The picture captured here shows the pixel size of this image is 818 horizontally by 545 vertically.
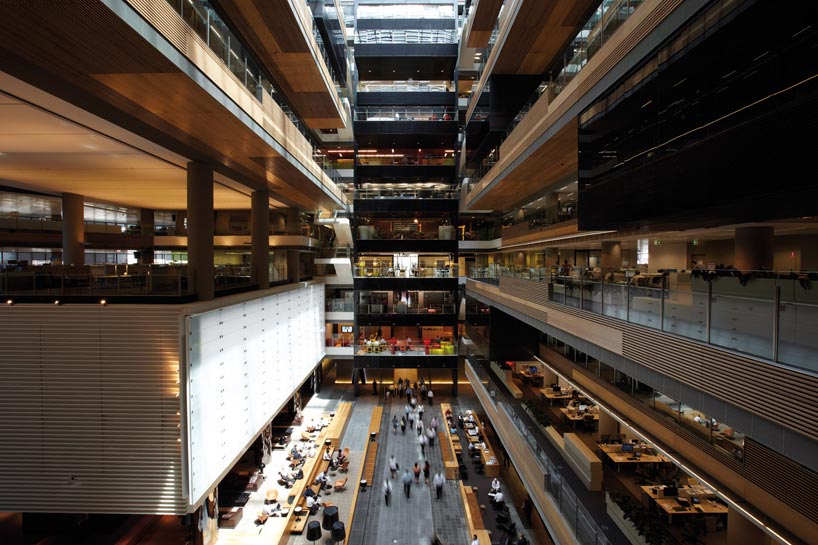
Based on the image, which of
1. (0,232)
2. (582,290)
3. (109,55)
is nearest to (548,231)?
(582,290)

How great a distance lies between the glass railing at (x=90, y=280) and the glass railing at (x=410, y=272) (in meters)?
15.4

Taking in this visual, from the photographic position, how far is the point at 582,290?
8.84 m

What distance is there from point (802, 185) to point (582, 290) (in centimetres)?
487

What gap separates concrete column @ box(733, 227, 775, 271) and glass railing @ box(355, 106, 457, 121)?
68.0 feet

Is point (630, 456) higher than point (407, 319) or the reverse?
the reverse

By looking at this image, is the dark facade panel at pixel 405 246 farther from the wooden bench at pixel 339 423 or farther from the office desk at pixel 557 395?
the office desk at pixel 557 395

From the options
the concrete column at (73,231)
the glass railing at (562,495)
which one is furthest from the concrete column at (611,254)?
the concrete column at (73,231)

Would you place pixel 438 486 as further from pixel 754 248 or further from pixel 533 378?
pixel 754 248

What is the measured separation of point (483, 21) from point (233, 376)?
15030mm

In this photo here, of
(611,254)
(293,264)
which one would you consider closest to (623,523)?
(611,254)

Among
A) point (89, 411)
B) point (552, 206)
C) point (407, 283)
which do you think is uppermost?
point (552, 206)

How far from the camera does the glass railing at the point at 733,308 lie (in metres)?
3.69

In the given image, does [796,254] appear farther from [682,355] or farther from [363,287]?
[363,287]

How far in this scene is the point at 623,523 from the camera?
24.9ft
